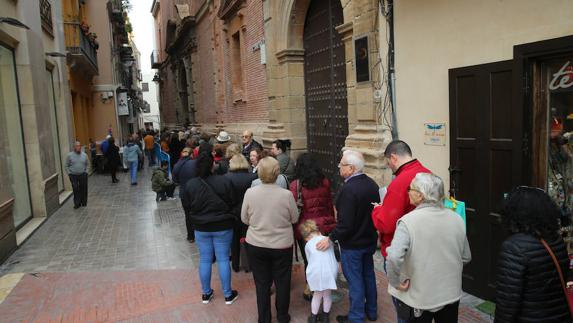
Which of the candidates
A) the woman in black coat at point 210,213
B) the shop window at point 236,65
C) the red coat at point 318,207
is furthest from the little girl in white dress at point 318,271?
the shop window at point 236,65

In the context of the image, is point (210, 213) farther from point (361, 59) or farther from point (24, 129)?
point (24, 129)

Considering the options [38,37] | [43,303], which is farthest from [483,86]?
[38,37]

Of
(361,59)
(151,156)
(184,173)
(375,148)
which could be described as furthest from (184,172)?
(151,156)

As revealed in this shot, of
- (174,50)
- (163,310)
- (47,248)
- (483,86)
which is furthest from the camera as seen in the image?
(174,50)

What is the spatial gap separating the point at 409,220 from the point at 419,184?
0.25 metres

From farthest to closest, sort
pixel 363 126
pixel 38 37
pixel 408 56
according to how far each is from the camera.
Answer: pixel 38 37
pixel 363 126
pixel 408 56

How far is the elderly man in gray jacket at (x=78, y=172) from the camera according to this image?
36.4ft

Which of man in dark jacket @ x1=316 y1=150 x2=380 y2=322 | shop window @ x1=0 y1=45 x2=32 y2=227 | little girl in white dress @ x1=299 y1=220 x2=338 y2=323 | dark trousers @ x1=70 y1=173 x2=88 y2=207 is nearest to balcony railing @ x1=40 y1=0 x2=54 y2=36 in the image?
shop window @ x1=0 y1=45 x2=32 y2=227

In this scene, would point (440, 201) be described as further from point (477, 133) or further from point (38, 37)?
point (38, 37)

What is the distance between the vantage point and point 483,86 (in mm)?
4531

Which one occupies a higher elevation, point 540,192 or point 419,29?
point 419,29

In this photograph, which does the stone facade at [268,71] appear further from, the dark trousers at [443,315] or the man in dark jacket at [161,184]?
the dark trousers at [443,315]

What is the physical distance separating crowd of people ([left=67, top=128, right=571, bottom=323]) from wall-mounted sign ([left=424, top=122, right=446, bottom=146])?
4.54 ft

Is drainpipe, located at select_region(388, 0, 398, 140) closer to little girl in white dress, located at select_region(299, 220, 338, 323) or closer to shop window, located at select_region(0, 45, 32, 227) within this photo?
little girl in white dress, located at select_region(299, 220, 338, 323)
